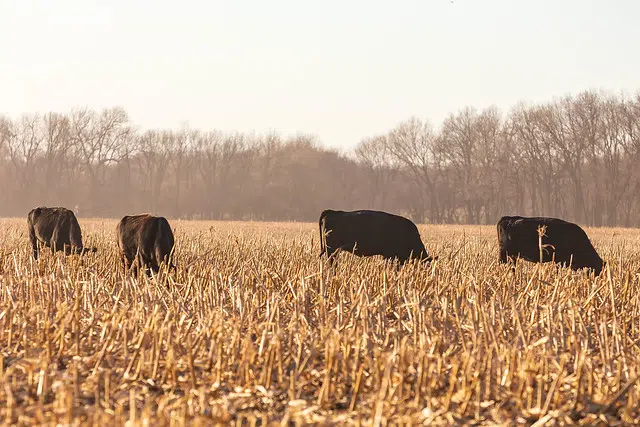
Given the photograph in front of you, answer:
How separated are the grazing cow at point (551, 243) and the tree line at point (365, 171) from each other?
44.8 m

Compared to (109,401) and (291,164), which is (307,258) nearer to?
(109,401)

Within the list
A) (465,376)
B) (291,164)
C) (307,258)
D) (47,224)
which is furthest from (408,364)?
(291,164)

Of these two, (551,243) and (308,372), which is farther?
(551,243)

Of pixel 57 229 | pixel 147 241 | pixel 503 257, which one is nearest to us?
pixel 147 241

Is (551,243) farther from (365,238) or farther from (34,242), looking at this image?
(34,242)

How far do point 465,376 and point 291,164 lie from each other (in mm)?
68388

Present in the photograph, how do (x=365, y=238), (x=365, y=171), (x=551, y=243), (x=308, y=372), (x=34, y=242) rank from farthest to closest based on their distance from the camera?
(x=365, y=171), (x=34, y=242), (x=365, y=238), (x=551, y=243), (x=308, y=372)

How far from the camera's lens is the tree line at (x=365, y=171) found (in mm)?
54844

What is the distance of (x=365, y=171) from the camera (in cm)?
7138

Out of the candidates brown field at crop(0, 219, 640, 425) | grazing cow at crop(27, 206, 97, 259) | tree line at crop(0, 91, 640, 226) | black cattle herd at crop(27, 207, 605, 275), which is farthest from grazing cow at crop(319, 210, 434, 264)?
tree line at crop(0, 91, 640, 226)

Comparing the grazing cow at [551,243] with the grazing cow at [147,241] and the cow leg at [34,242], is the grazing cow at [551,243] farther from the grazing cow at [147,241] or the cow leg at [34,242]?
the cow leg at [34,242]

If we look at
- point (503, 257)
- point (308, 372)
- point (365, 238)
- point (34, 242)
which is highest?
point (365, 238)

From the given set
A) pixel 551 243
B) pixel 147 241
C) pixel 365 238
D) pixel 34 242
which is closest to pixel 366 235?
pixel 365 238

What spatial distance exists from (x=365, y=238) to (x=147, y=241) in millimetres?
3157
